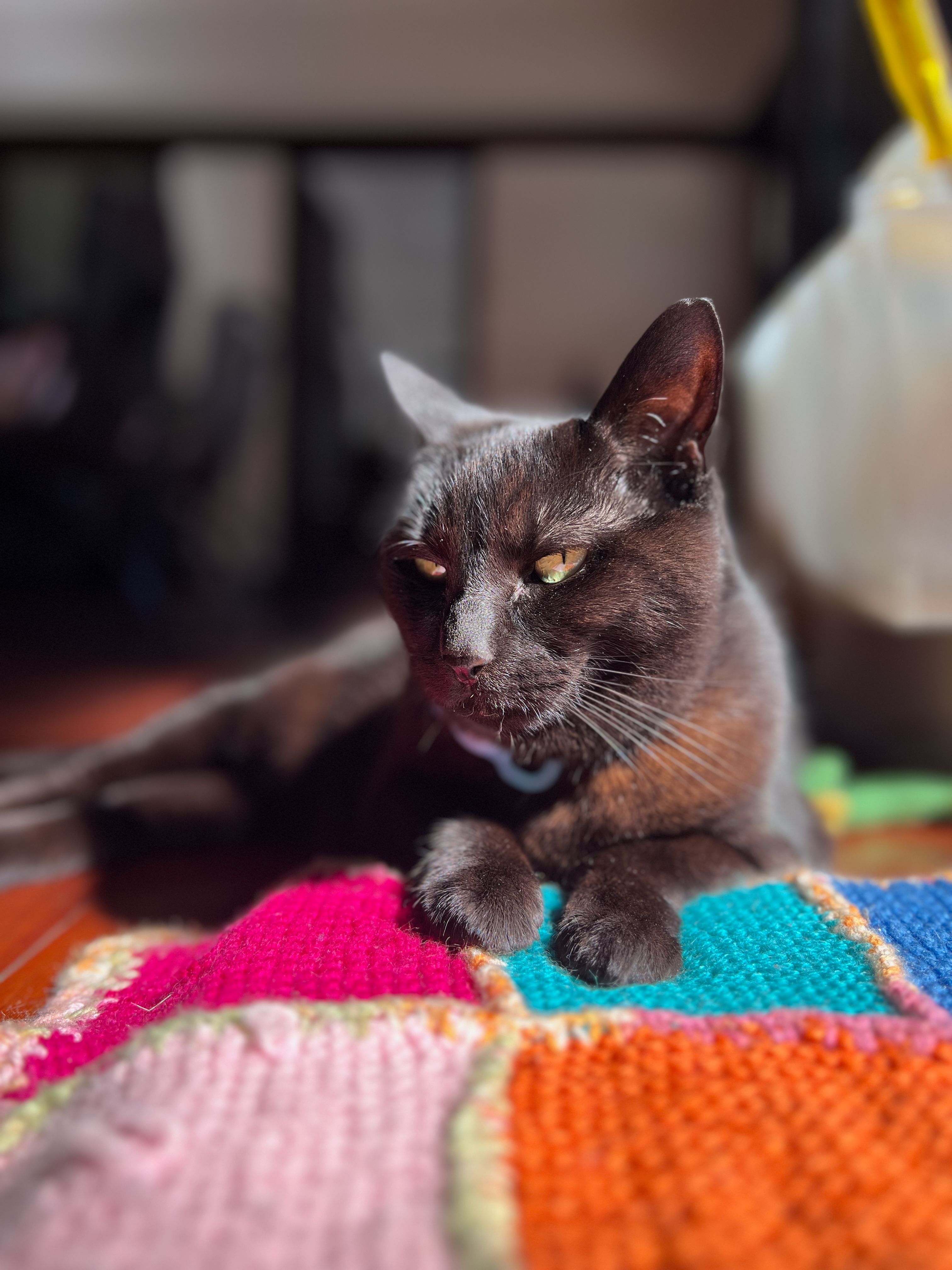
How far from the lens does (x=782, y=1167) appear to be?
0.47 metres

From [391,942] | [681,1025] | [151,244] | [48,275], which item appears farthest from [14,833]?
[48,275]

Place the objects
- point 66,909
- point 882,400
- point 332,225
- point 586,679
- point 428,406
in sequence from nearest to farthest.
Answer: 1. point 586,679
2. point 428,406
3. point 66,909
4. point 882,400
5. point 332,225

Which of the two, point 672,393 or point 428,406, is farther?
point 428,406

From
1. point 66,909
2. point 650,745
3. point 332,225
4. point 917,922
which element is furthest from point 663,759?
point 332,225

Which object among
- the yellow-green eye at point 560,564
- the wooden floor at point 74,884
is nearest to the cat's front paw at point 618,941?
the yellow-green eye at point 560,564

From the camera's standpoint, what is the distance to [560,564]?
2.37 feet

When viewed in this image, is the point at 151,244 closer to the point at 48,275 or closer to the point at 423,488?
the point at 48,275

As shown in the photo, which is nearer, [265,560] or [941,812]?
[941,812]

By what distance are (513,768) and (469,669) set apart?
6.7 inches

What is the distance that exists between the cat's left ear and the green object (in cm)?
69

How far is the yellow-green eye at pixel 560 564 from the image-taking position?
0.72m

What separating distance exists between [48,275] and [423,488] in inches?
162

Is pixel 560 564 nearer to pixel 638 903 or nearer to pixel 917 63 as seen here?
pixel 638 903

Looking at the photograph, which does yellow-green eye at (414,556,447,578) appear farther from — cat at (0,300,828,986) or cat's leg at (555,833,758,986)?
cat's leg at (555,833,758,986)
